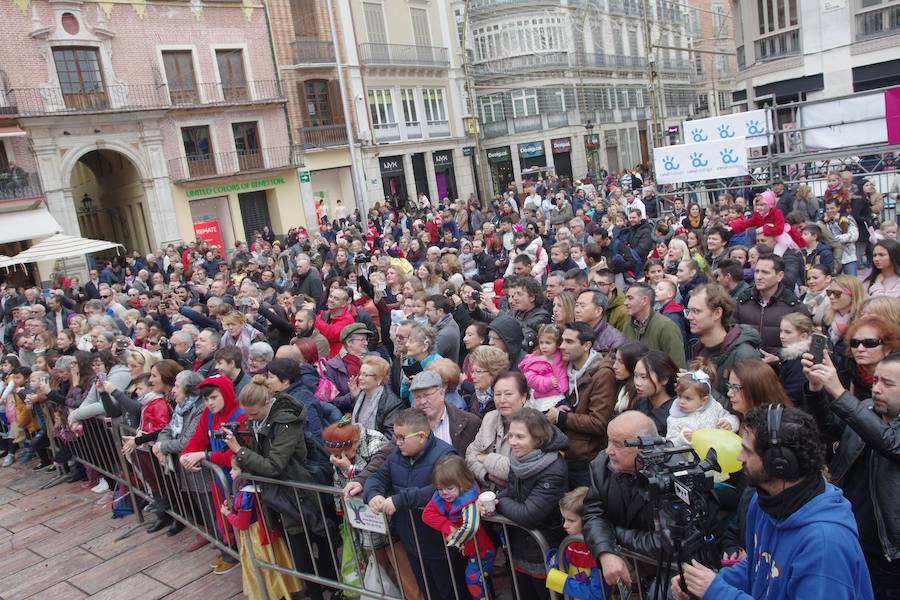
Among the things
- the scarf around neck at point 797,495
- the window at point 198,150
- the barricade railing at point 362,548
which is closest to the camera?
the scarf around neck at point 797,495

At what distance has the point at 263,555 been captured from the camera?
5.11 metres

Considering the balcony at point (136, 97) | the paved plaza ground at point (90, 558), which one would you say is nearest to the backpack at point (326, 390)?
the paved plaza ground at point (90, 558)

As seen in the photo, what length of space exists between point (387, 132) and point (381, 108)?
4.02 feet

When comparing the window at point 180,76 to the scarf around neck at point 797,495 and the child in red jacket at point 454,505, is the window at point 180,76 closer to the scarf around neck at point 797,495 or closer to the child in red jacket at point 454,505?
the child in red jacket at point 454,505

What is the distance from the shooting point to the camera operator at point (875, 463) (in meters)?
2.84

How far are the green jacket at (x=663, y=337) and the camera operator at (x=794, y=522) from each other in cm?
266

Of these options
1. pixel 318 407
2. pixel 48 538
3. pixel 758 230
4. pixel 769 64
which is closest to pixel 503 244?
pixel 758 230

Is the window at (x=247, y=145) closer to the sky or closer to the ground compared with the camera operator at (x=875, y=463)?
closer to the sky

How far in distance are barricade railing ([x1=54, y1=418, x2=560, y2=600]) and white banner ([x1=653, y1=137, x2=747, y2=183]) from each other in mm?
11067

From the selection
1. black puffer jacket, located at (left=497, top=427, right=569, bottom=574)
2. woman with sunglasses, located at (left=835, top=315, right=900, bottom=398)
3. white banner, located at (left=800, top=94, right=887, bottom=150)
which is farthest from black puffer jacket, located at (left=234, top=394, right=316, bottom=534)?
white banner, located at (left=800, top=94, right=887, bottom=150)

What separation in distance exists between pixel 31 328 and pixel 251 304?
3.64 meters

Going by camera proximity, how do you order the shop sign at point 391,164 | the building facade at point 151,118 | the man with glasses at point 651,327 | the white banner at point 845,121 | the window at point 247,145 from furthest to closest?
the shop sign at point 391,164
the window at point 247,145
the building facade at point 151,118
the white banner at point 845,121
the man with glasses at point 651,327

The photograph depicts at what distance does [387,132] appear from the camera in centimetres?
3500

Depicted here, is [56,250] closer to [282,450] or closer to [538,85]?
[282,450]
